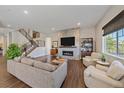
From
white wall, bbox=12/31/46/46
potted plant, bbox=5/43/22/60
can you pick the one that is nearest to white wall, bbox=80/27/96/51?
white wall, bbox=12/31/46/46

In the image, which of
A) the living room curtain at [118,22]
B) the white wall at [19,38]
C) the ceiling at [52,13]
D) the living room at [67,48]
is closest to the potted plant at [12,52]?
the living room at [67,48]

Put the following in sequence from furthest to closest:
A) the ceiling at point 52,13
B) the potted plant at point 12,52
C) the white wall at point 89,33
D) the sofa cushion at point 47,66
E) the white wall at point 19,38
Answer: the white wall at point 19,38 < the white wall at point 89,33 < the potted plant at point 12,52 < the ceiling at point 52,13 < the sofa cushion at point 47,66

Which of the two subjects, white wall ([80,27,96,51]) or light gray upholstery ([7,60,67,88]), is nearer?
light gray upholstery ([7,60,67,88])

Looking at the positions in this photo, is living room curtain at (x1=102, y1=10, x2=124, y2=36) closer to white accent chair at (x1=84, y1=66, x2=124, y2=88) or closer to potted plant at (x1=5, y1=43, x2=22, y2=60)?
white accent chair at (x1=84, y1=66, x2=124, y2=88)

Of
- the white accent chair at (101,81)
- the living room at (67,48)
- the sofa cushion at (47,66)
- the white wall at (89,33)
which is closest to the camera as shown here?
the white accent chair at (101,81)

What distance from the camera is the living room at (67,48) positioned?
2.31 meters

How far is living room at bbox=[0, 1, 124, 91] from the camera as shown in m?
2.31

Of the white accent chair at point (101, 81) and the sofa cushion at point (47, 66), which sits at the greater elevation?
the sofa cushion at point (47, 66)

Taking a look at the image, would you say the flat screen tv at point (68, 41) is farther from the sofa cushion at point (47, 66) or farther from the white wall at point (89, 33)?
the sofa cushion at point (47, 66)

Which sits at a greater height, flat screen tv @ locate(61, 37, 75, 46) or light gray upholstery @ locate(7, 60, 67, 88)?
flat screen tv @ locate(61, 37, 75, 46)

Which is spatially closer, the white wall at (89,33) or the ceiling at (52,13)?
the ceiling at (52,13)

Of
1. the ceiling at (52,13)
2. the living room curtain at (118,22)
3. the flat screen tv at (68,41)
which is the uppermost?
the ceiling at (52,13)
